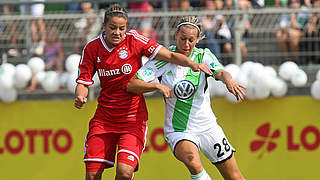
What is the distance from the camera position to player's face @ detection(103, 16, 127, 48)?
7.03 meters

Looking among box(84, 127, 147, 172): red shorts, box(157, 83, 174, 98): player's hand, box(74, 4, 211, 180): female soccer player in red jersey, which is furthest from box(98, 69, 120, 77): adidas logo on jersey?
box(84, 127, 147, 172): red shorts

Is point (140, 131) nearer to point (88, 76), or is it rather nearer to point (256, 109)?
point (88, 76)

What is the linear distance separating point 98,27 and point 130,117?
3.24 metres

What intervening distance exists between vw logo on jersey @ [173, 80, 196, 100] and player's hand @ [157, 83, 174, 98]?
0.36 m

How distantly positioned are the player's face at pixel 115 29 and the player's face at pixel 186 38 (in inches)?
24.0

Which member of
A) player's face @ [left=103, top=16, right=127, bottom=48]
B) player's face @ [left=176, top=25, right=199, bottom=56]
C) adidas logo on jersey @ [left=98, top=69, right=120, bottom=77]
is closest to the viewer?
player's face @ [left=103, top=16, right=127, bottom=48]

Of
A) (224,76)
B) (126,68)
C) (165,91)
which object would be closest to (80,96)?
(126,68)

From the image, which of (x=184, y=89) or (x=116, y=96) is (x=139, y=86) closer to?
(x=116, y=96)

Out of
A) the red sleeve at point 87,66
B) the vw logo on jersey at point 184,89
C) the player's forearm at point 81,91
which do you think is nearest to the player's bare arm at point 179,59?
the vw logo on jersey at point 184,89

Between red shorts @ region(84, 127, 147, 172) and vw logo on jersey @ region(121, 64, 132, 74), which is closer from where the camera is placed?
red shorts @ region(84, 127, 147, 172)

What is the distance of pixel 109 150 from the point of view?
7.36 metres

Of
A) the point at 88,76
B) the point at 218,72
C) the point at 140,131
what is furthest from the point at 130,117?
the point at 218,72

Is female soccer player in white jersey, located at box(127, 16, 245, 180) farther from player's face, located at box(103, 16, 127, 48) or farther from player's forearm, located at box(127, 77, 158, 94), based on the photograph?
player's face, located at box(103, 16, 127, 48)

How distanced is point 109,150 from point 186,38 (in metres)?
1.49
